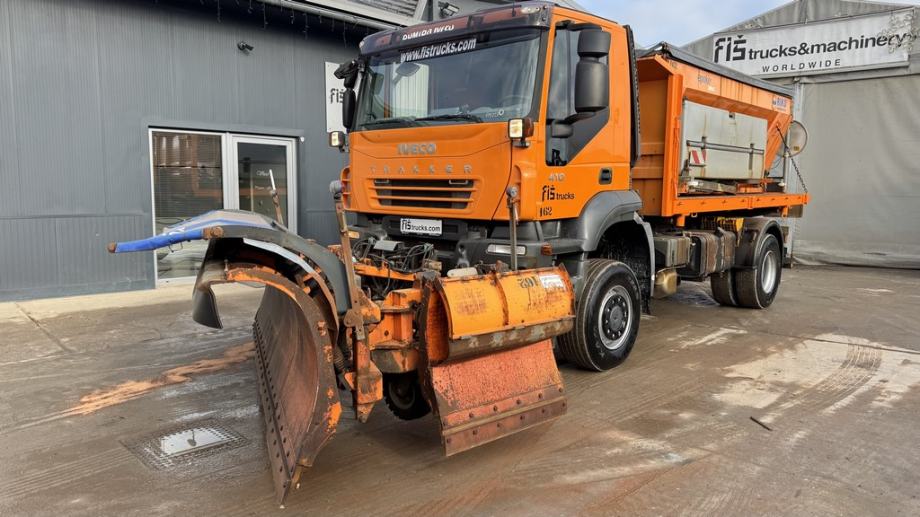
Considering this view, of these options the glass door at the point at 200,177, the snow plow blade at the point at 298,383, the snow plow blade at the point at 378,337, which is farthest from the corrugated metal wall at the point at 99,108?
the snow plow blade at the point at 298,383

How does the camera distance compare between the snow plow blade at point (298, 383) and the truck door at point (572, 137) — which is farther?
the truck door at point (572, 137)

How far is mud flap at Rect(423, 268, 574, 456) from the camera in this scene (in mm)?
3666

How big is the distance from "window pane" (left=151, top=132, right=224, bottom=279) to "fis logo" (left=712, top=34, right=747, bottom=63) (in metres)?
11.6

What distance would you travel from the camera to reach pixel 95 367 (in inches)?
229

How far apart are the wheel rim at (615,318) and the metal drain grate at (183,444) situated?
3074 mm

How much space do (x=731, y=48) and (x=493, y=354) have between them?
45.6 ft

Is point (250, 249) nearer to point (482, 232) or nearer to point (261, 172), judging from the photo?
point (482, 232)

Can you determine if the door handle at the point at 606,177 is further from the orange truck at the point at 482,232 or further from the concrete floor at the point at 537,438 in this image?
the concrete floor at the point at 537,438

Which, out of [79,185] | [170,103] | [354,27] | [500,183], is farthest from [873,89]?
[79,185]

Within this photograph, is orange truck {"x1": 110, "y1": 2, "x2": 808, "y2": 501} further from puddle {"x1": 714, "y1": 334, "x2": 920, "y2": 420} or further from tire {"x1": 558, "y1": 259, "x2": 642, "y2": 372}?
puddle {"x1": 714, "y1": 334, "x2": 920, "y2": 420}

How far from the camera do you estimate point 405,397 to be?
441 cm

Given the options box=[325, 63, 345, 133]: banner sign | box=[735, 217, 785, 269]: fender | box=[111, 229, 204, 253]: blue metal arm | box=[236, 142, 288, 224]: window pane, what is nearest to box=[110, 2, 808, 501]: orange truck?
box=[111, 229, 204, 253]: blue metal arm

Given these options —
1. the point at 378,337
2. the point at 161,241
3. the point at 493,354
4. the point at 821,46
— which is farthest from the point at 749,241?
the point at 821,46

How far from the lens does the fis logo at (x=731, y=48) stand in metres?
15.0
